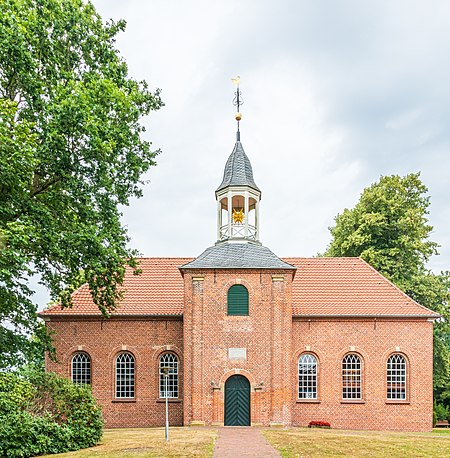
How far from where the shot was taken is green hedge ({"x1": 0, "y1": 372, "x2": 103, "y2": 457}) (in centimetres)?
1788

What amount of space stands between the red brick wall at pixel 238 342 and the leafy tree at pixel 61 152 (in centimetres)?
628

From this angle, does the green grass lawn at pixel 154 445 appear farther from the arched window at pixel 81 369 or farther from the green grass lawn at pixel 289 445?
the arched window at pixel 81 369

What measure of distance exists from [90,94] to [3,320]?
26.0 feet

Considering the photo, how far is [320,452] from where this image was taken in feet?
57.8

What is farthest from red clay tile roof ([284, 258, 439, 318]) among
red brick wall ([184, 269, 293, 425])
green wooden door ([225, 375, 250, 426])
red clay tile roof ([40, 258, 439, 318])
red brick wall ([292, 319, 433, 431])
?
green wooden door ([225, 375, 250, 426])

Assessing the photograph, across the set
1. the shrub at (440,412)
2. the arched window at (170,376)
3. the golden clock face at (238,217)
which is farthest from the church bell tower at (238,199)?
the shrub at (440,412)

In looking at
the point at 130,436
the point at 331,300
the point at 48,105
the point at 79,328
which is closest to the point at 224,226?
the point at 331,300

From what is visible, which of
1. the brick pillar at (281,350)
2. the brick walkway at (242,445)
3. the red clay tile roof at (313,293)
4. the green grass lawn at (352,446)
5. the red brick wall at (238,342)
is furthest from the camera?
the red clay tile roof at (313,293)

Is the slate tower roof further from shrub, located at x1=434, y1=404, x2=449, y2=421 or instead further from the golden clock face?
shrub, located at x1=434, y1=404, x2=449, y2=421

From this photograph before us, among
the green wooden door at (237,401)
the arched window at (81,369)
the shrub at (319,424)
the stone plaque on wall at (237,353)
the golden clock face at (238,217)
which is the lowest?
the shrub at (319,424)

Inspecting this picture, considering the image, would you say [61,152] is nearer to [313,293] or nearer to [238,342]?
[238,342]

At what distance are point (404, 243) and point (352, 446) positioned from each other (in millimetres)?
17867

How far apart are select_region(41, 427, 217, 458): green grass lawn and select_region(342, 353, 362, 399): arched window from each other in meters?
7.90

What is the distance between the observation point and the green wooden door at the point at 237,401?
2633 centimetres
